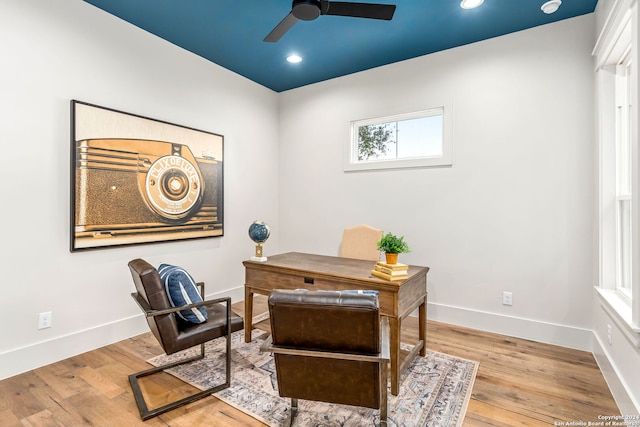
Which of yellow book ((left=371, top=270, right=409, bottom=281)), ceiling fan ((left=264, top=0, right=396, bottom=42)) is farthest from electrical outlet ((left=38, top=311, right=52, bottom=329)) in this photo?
ceiling fan ((left=264, top=0, right=396, bottom=42))

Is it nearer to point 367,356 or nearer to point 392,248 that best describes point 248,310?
point 392,248

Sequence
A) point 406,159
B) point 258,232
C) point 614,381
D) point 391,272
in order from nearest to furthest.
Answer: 1. point 614,381
2. point 391,272
3. point 258,232
4. point 406,159

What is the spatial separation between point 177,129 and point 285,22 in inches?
65.4

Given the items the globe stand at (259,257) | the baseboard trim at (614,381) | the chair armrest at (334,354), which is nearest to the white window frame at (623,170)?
the baseboard trim at (614,381)

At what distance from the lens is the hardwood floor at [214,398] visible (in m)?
1.91

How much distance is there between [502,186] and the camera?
3.19 meters

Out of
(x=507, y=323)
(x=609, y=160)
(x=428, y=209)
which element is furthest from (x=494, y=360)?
(x=609, y=160)

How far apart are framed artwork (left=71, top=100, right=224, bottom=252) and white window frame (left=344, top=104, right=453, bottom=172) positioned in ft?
5.30

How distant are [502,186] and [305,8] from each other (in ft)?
7.92

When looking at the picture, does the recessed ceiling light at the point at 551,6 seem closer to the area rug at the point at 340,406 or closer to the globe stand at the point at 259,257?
the area rug at the point at 340,406

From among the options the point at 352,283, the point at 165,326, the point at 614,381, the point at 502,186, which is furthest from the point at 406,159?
the point at 165,326

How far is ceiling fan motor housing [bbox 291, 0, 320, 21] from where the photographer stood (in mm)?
2309

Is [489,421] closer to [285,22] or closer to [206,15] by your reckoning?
[285,22]

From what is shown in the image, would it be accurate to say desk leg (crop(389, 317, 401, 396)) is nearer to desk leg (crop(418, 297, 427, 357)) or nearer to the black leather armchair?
desk leg (crop(418, 297, 427, 357))
